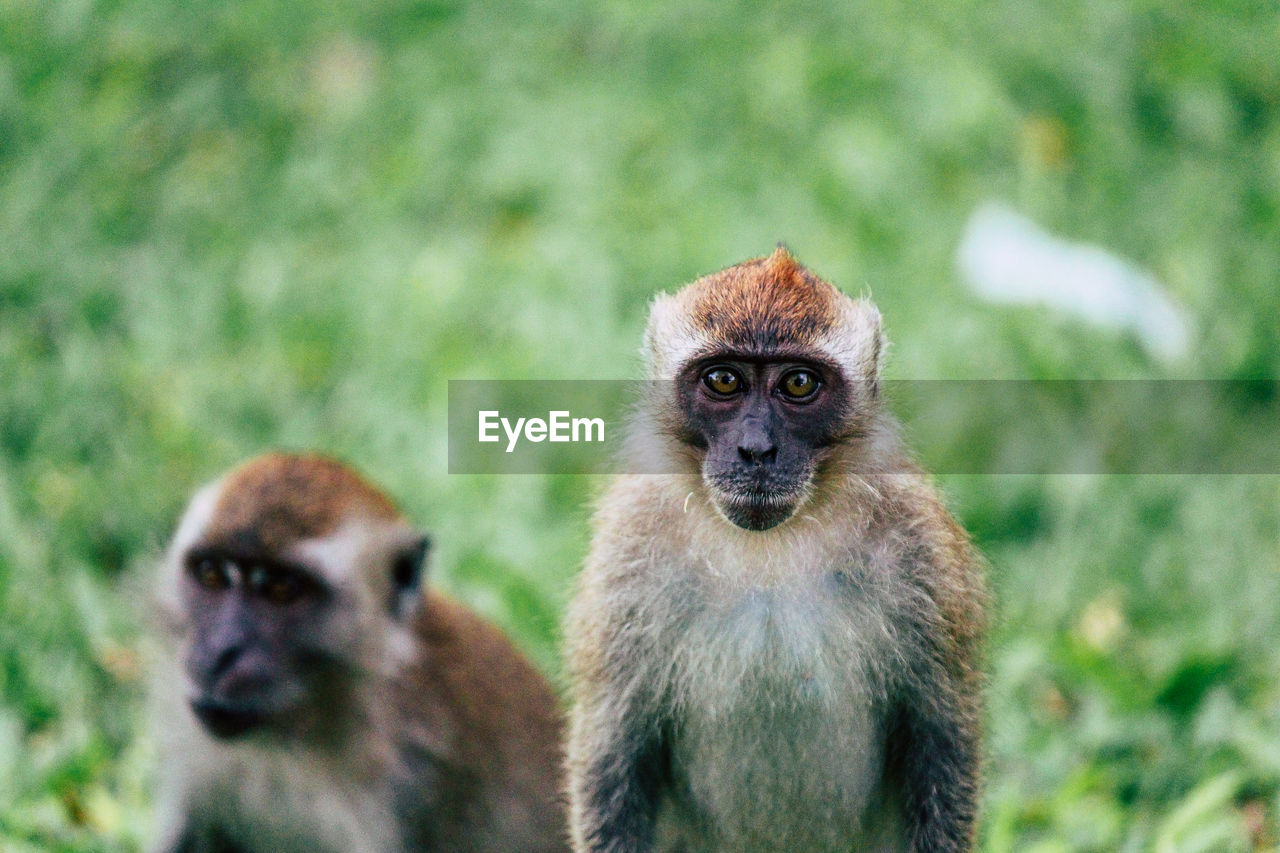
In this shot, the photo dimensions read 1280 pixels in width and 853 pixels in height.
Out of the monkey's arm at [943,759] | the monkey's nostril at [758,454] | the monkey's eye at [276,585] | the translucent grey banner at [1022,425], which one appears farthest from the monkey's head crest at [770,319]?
the translucent grey banner at [1022,425]

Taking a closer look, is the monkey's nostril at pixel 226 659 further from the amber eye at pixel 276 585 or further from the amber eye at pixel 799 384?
the amber eye at pixel 799 384

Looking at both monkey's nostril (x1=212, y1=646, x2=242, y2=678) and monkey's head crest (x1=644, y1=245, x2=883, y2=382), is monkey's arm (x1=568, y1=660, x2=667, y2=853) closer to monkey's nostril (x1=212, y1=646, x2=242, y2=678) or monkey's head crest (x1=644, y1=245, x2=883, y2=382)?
monkey's head crest (x1=644, y1=245, x2=883, y2=382)

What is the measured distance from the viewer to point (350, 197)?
8398mm

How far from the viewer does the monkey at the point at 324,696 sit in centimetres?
439

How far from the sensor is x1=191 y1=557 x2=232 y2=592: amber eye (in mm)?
4457

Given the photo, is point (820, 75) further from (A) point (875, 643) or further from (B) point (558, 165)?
(A) point (875, 643)

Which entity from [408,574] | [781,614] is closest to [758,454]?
[781,614]

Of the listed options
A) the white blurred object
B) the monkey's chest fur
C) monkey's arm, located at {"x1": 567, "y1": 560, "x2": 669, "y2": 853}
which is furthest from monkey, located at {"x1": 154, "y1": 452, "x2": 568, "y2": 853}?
the white blurred object

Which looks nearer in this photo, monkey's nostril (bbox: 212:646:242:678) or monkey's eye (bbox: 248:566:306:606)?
monkey's nostril (bbox: 212:646:242:678)

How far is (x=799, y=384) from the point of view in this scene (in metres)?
3.44

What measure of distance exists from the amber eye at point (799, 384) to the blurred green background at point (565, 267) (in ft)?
1.52

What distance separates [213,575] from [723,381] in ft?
6.01

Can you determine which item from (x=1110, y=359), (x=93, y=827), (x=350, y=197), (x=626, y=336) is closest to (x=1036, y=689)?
(x=1110, y=359)

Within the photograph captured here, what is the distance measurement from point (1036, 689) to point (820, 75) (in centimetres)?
455
